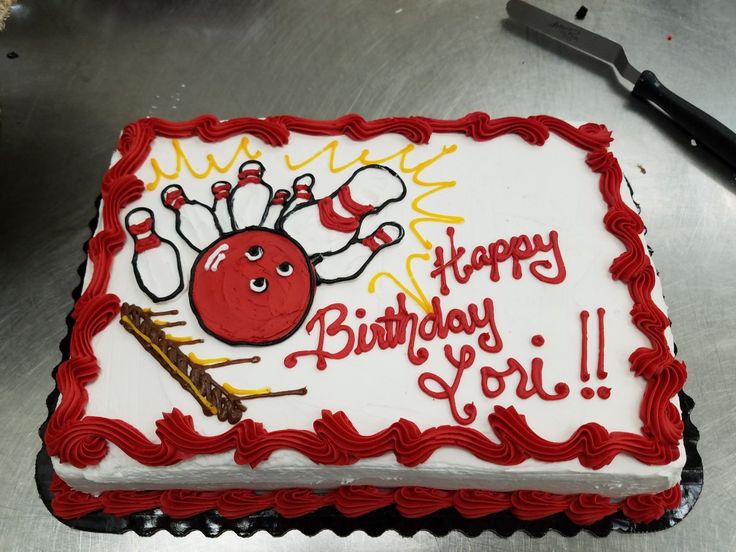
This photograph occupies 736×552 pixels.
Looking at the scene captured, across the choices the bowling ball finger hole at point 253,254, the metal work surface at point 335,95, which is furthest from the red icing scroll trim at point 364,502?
the bowling ball finger hole at point 253,254

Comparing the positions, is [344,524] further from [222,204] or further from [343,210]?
[222,204]

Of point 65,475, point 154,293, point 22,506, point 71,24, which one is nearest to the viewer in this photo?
point 65,475

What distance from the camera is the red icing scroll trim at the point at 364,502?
7.43 feet

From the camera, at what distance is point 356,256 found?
2379mm

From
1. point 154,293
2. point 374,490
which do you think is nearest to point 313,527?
point 374,490

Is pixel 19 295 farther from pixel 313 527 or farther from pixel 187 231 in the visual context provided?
pixel 313 527

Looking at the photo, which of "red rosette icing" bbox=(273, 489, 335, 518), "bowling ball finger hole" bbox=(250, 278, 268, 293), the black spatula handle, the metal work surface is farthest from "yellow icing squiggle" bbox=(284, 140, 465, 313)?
the black spatula handle

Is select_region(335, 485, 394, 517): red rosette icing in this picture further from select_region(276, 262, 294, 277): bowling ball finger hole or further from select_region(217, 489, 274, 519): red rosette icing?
select_region(276, 262, 294, 277): bowling ball finger hole

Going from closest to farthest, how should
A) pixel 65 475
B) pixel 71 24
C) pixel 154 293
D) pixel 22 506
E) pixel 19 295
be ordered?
pixel 65 475 → pixel 154 293 → pixel 22 506 → pixel 19 295 → pixel 71 24

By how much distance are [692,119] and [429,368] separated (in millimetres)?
2021

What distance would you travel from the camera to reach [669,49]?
3.67m

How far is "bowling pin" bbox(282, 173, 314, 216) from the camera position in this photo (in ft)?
8.19

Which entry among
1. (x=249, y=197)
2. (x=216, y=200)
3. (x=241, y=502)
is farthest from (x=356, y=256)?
(x=241, y=502)

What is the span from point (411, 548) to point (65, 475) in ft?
4.02
